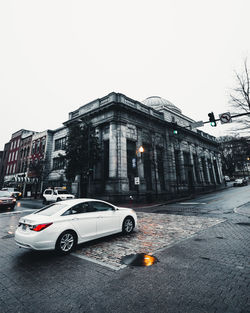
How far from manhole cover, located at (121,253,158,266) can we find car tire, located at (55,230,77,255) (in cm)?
174

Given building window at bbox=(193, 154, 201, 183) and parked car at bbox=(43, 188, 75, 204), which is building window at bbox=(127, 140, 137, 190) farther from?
building window at bbox=(193, 154, 201, 183)

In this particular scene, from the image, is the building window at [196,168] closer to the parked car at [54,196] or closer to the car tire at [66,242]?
the parked car at [54,196]

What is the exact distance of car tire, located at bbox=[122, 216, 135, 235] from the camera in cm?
682

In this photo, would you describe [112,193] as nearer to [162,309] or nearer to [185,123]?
[162,309]

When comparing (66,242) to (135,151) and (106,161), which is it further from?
(135,151)

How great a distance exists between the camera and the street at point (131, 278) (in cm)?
270

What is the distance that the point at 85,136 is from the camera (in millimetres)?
21281

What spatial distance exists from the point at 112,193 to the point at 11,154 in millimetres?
43013

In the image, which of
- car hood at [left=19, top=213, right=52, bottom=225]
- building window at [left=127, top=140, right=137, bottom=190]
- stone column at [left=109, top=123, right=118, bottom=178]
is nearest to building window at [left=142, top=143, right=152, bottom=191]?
building window at [left=127, top=140, right=137, bottom=190]

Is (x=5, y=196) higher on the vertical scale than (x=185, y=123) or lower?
lower

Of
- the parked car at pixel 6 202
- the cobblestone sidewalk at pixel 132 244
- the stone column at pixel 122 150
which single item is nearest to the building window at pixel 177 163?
the stone column at pixel 122 150

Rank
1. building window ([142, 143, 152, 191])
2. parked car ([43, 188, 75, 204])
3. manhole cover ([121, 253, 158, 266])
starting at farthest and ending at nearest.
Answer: building window ([142, 143, 152, 191])
parked car ([43, 188, 75, 204])
manhole cover ([121, 253, 158, 266])

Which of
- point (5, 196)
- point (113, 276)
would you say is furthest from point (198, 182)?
point (113, 276)

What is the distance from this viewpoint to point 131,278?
138 inches
